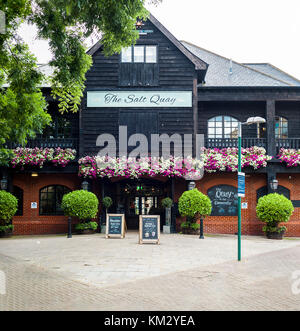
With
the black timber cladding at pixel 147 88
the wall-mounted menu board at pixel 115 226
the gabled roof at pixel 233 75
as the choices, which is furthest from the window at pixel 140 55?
the wall-mounted menu board at pixel 115 226

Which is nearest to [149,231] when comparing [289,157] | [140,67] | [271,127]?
[289,157]

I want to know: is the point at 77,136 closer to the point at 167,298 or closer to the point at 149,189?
the point at 149,189

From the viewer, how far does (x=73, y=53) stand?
9.95m

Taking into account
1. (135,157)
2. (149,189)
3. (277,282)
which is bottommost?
(277,282)

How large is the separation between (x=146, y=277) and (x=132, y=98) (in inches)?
458

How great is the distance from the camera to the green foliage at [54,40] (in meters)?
9.12

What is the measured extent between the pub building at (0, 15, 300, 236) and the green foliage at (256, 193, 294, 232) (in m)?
1.44

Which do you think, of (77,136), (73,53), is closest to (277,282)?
(73,53)

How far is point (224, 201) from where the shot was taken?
64.3 feet

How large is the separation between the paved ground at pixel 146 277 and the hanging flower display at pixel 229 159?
502 centimetres

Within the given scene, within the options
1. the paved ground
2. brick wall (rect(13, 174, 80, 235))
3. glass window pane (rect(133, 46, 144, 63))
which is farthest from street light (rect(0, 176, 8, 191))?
glass window pane (rect(133, 46, 144, 63))

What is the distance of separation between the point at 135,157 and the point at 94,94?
369 cm

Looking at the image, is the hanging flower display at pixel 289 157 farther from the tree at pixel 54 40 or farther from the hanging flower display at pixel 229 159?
the tree at pixel 54 40

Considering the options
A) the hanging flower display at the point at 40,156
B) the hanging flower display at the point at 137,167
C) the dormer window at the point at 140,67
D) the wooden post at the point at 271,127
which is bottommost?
the hanging flower display at the point at 137,167
